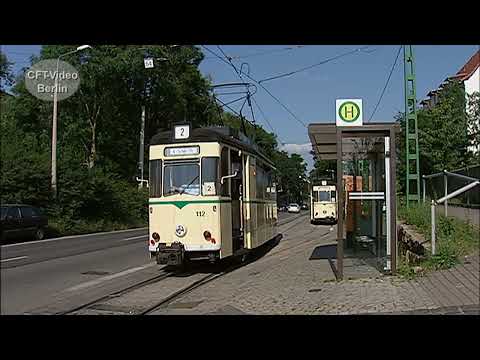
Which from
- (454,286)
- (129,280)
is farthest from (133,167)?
(454,286)

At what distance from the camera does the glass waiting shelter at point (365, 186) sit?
11.5 meters

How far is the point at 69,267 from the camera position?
12.1 metres

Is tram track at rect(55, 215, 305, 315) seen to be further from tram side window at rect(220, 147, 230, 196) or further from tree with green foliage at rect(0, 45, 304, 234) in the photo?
tram side window at rect(220, 147, 230, 196)

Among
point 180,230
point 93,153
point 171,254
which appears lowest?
point 171,254

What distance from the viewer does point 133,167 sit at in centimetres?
1138

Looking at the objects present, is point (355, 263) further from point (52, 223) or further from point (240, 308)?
point (52, 223)

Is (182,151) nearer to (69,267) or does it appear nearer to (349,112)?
(69,267)

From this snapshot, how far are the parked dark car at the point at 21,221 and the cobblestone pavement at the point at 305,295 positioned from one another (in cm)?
211

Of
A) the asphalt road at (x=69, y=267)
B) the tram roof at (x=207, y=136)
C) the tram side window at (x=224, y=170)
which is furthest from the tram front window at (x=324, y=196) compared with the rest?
the tram side window at (x=224, y=170)

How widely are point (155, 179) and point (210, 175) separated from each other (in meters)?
1.09

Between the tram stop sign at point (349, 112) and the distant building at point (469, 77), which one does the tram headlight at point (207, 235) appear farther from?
the distant building at point (469, 77)

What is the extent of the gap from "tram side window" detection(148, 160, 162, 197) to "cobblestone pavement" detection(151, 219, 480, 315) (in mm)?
2121

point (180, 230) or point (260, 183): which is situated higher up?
point (260, 183)

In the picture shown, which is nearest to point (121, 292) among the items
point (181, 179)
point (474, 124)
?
point (181, 179)
